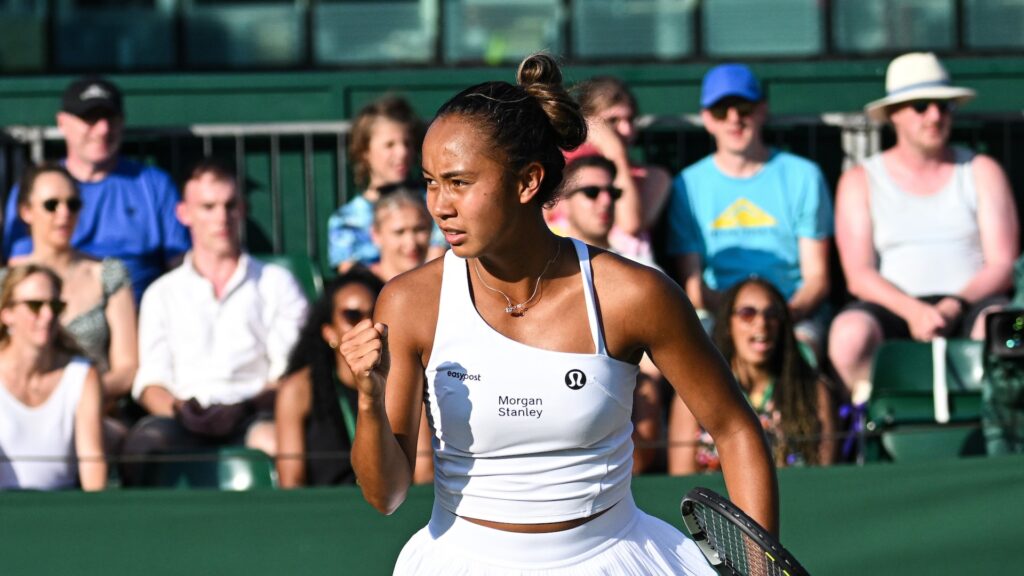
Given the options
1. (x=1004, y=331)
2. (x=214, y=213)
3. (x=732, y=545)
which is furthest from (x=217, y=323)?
(x=732, y=545)

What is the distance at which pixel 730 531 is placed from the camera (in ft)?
9.14

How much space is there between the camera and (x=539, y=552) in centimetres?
321

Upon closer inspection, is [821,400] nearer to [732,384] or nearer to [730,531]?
[732,384]

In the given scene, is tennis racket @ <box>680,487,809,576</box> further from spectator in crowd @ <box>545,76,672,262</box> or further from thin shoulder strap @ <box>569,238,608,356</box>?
spectator in crowd @ <box>545,76,672,262</box>

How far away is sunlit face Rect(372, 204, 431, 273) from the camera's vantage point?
6680mm

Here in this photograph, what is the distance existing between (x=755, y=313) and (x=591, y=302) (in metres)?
3.14

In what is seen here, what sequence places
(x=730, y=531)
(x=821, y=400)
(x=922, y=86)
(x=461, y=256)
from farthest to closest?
(x=922, y=86), (x=821, y=400), (x=461, y=256), (x=730, y=531)

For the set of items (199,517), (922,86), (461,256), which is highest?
(922,86)

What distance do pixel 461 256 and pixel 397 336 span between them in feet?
0.80

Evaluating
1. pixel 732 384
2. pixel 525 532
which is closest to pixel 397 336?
pixel 525 532

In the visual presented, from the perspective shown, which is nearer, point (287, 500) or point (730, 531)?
point (730, 531)

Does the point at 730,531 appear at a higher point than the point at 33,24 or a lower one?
lower

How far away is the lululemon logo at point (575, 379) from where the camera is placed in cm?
313

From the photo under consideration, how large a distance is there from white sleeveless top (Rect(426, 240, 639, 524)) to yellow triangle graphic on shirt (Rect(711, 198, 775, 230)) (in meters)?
4.18
